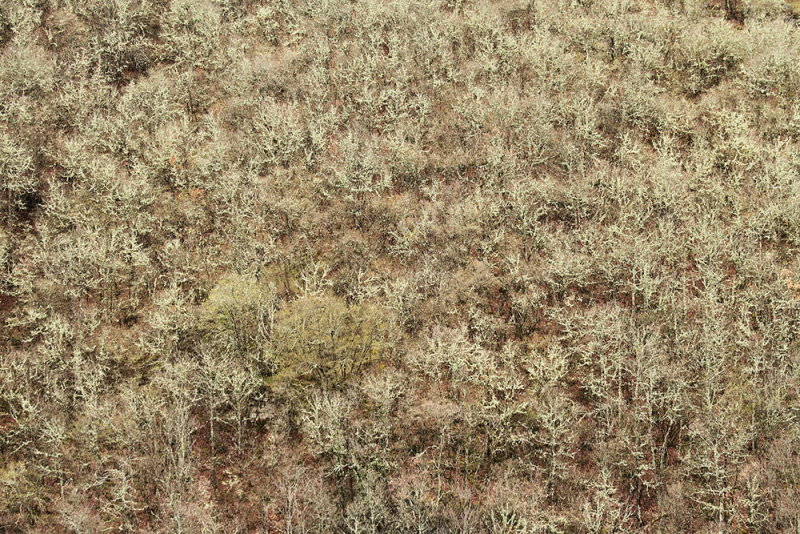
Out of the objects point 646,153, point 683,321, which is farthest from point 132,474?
point 646,153

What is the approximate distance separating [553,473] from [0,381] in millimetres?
43100

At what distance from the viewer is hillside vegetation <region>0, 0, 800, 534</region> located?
143 feet

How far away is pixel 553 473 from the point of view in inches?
1704

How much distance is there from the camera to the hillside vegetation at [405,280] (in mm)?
43469

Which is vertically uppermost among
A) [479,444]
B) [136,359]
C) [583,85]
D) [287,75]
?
[287,75]

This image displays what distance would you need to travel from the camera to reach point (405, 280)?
52.6 meters

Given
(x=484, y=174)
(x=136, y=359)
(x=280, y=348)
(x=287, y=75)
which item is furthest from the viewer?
(x=287, y=75)

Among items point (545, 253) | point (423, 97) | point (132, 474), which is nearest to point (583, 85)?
point (423, 97)

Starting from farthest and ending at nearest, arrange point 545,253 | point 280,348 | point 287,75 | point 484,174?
point 287,75, point 484,174, point 545,253, point 280,348

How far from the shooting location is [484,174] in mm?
61656

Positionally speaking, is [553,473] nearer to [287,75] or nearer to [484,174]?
[484,174]

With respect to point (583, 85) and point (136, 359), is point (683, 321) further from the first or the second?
point (136, 359)

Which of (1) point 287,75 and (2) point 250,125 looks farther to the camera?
(1) point 287,75

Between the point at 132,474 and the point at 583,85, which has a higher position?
the point at 583,85
